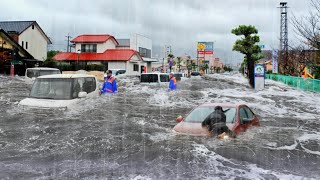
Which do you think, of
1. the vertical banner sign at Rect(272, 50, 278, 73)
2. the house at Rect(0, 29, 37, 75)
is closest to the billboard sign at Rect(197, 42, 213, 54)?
the vertical banner sign at Rect(272, 50, 278, 73)

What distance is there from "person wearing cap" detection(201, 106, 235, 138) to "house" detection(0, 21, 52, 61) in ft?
138

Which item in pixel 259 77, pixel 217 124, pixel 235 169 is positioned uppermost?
pixel 259 77

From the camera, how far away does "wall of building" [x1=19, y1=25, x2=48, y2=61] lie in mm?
47919

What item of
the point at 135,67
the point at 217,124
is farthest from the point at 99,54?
the point at 217,124

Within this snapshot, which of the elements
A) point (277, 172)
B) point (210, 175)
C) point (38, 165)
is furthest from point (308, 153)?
point (38, 165)

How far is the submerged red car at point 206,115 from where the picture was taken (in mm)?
8322

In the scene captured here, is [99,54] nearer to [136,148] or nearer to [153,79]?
[153,79]

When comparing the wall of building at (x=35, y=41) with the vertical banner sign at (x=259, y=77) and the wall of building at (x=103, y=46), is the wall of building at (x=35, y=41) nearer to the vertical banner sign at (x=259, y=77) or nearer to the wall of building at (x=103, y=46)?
the wall of building at (x=103, y=46)

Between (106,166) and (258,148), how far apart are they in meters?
3.49

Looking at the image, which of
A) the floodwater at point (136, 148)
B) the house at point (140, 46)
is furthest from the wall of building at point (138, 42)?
the floodwater at point (136, 148)

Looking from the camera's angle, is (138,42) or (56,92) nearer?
(56,92)

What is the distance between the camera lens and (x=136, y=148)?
7.89 m

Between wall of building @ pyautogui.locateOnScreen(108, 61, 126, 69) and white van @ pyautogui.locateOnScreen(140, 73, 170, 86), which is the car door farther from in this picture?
wall of building @ pyautogui.locateOnScreen(108, 61, 126, 69)

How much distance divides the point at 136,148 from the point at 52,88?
4877 mm
